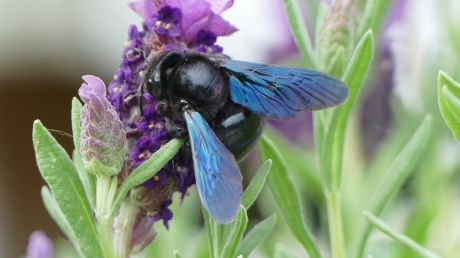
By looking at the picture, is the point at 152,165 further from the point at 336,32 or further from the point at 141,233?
the point at 336,32

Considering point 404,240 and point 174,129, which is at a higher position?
point 174,129

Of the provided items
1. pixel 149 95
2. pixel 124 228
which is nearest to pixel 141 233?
pixel 124 228

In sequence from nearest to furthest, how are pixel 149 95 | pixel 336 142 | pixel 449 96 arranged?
1. pixel 449 96
2. pixel 149 95
3. pixel 336 142

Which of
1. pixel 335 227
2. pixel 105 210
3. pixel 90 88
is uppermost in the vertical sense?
pixel 90 88

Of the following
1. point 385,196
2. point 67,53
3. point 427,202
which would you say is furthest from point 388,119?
point 67,53

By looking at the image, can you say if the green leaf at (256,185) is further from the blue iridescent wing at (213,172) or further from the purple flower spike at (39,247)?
the purple flower spike at (39,247)
